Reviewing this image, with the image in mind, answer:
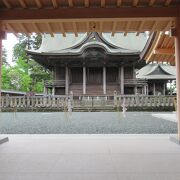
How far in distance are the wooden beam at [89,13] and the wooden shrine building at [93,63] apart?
16.8 m

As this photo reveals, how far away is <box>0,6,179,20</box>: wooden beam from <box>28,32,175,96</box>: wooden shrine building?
1681cm

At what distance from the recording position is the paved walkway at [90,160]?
303cm

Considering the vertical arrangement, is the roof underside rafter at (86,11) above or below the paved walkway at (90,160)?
above

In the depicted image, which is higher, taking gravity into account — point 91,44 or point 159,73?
point 91,44

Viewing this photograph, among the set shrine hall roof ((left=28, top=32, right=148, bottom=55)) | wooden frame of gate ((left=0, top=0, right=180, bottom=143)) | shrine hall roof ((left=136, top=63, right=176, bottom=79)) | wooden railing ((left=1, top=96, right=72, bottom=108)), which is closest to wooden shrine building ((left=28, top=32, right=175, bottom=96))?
shrine hall roof ((left=28, top=32, right=148, bottom=55))

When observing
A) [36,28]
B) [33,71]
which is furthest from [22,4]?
[33,71]

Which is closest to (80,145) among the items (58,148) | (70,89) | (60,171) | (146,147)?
(58,148)

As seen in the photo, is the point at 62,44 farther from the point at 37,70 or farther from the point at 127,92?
the point at 37,70

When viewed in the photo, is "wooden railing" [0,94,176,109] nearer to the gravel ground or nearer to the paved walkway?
the gravel ground

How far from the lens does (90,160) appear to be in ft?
12.4

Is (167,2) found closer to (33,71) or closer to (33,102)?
(33,102)

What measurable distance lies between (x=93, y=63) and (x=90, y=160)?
19.5 metres

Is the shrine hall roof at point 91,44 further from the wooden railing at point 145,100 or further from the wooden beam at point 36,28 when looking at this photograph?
the wooden beam at point 36,28

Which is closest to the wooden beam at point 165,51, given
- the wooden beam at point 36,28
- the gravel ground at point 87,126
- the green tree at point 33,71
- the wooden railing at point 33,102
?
the gravel ground at point 87,126
